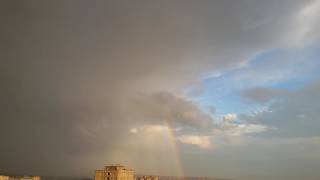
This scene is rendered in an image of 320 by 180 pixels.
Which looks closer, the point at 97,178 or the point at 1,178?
the point at 1,178

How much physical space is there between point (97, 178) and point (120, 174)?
1228 centimetres

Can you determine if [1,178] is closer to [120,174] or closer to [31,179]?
[31,179]

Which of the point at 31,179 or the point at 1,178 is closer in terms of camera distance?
the point at 1,178

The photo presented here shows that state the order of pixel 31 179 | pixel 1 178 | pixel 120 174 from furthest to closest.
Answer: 1. pixel 31 179
2. pixel 120 174
3. pixel 1 178

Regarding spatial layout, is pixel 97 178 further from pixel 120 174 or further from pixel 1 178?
pixel 1 178

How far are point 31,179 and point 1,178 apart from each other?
30.5 m

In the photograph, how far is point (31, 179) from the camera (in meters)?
178

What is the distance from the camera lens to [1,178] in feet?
488

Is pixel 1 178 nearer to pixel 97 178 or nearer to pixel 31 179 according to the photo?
pixel 31 179

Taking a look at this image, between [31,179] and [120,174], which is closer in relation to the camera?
[120,174]

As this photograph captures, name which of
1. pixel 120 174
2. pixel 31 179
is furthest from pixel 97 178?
pixel 31 179

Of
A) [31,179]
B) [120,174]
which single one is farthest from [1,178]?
[120,174]

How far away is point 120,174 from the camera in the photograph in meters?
165

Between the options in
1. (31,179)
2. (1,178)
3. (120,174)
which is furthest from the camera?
(31,179)
